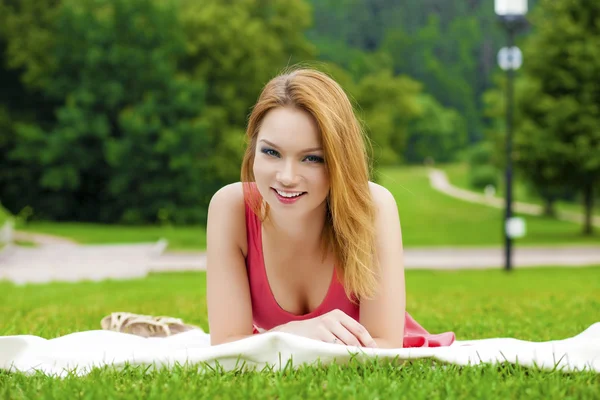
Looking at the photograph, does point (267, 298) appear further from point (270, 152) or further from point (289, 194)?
point (270, 152)

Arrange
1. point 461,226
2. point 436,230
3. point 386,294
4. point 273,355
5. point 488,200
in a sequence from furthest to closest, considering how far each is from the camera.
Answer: point 488,200
point 461,226
point 436,230
point 386,294
point 273,355

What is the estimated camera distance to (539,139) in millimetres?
23953

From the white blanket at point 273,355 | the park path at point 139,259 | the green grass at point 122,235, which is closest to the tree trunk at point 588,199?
the park path at point 139,259

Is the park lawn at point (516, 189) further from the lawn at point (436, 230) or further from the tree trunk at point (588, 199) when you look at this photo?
the tree trunk at point (588, 199)

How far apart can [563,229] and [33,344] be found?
28.4 m

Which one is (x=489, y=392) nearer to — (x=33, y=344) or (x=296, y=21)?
(x=33, y=344)

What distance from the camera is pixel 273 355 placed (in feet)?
9.71

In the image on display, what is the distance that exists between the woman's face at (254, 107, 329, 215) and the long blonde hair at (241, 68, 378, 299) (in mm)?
38

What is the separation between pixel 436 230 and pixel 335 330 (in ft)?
90.1

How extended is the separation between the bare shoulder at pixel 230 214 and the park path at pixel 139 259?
1342cm

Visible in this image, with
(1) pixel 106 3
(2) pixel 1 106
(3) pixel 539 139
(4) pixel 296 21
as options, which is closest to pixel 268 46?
(4) pixel 296 21

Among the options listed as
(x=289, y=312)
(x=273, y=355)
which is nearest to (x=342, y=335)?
(x=273, y=355)

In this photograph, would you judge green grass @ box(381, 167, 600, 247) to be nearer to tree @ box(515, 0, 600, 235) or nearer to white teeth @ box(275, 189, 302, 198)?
tree @ box(515, 0, 600, 235)

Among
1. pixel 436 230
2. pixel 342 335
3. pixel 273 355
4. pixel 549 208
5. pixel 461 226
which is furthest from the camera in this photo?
pixel 549 208
